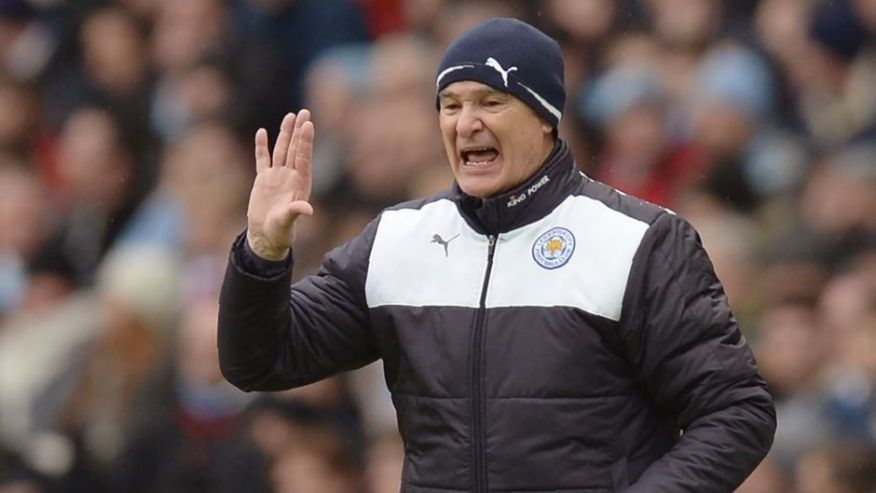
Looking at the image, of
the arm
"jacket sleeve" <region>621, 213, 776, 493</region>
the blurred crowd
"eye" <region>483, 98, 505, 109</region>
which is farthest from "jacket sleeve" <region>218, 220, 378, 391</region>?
the blurred crowd

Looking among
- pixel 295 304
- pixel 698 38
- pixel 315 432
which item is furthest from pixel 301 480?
pixel 295 304

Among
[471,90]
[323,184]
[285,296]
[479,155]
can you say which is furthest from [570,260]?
[323,184]

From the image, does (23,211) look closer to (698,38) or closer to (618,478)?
(698,38)

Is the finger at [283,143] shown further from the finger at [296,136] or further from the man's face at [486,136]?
the man's face at [486,136]

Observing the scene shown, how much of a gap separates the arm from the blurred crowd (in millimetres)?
2473

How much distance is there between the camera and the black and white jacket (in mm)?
3770

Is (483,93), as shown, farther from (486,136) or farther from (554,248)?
(554,248)

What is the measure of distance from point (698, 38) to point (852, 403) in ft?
4.99

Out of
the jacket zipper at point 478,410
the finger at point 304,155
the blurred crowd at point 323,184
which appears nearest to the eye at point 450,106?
the finger at point 304,155

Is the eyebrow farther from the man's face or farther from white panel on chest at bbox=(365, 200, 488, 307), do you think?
white panel on chest at bbox=(365, 200, 488, 307)

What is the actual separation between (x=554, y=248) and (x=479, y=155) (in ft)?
0.82

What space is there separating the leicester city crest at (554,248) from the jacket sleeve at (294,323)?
1.30 feet

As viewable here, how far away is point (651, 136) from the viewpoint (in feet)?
22.7

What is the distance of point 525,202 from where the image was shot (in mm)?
3949
